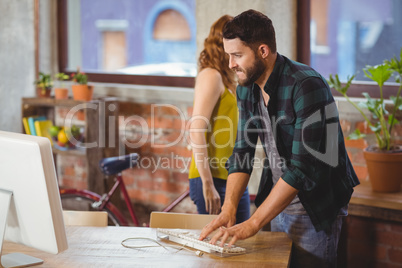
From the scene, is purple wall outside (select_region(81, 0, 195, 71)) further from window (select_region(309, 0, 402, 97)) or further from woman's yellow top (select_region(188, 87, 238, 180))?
woman's yellow top (select_region(188, 87, 238, 180))

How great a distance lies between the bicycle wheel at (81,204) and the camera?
343 centimetres

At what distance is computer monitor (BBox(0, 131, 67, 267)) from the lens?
1515 millimetres

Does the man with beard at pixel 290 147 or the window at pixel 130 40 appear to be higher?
the window at pixel 130 40

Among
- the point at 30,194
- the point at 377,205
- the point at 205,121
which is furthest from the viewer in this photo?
the point at 377,205

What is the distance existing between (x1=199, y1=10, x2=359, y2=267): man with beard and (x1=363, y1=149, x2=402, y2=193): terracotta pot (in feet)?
2.38

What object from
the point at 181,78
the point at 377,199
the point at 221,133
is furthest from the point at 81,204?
the point at 377,199

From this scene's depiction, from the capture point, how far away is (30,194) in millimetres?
1577

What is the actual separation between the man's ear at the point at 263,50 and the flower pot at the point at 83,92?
194 cm

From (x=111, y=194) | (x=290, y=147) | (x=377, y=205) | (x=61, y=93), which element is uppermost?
(x=61, y=93)

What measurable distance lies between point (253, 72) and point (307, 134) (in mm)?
304

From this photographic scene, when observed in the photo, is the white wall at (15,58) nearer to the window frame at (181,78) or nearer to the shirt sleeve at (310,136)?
the window frame at (181,78)

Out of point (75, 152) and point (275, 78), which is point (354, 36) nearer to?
point (275, 78)

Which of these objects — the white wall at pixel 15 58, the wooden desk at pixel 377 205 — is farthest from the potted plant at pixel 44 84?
the wooden desk at pixel 377 205

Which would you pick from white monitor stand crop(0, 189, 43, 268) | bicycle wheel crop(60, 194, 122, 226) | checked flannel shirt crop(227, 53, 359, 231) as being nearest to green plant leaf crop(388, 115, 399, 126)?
checked flannel shirt crop(227, 53, 359, 231)
